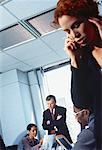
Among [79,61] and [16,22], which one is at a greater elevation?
[16,22]

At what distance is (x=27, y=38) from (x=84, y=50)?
3.94 meters

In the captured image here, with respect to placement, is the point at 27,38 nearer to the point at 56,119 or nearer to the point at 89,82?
the point at 56,119

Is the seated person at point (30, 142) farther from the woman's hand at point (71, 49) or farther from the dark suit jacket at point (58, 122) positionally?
the woman's hand at point (71, 49)

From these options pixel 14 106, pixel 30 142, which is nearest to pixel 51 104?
pixel 30 142

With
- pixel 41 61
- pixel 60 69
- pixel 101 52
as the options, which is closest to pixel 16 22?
pixel 41 61

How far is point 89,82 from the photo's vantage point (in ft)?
1.98

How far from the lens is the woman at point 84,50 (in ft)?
1.95

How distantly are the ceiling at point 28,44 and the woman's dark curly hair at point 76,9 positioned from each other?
8.93ft

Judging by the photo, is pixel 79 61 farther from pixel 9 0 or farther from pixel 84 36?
pixel 9 0

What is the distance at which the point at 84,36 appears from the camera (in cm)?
59

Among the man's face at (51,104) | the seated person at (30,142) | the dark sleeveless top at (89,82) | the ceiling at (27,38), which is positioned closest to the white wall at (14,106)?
the ceiling at (27,38)

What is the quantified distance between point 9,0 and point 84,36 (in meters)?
2.78

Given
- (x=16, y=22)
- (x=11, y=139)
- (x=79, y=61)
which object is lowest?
(x=11, y=139)

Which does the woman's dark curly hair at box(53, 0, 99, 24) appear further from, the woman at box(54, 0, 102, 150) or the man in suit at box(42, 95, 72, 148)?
the man in suit at box(42, 95, 72, 148)
